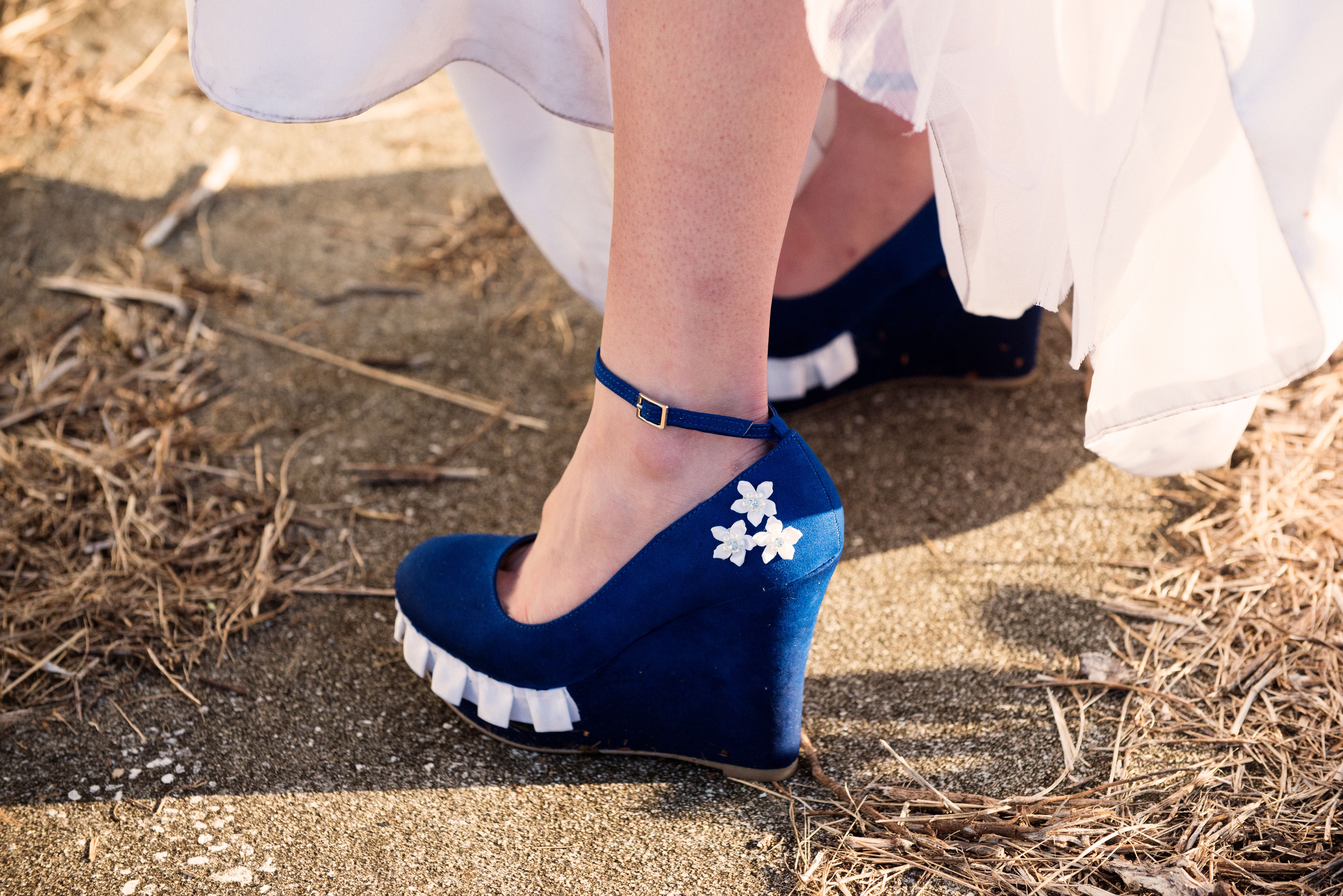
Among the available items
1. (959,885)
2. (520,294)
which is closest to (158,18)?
(520,294)

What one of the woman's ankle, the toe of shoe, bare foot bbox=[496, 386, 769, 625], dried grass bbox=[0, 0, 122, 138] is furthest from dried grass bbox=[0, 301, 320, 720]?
dried grass bbox=[0, 0, 122, 138]

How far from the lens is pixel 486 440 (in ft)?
3.79

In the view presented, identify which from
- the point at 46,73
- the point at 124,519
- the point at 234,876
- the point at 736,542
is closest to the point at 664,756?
the point at 736,542

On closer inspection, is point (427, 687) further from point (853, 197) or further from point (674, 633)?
point (853, 197)

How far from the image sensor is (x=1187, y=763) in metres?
0.76

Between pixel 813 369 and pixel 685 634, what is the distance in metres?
0.49

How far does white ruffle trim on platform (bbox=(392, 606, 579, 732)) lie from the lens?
2.55 ft

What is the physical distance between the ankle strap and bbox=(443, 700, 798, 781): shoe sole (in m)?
0.27

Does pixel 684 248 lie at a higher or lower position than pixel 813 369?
higher

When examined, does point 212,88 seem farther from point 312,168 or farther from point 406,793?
point 312,168

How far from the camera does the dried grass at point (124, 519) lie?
0.87 metres

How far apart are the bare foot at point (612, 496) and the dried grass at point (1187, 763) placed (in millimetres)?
249

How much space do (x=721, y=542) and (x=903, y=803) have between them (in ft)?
0.84

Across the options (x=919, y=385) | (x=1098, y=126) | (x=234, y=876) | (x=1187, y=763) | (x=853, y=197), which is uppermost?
(x=1098, y=126)
